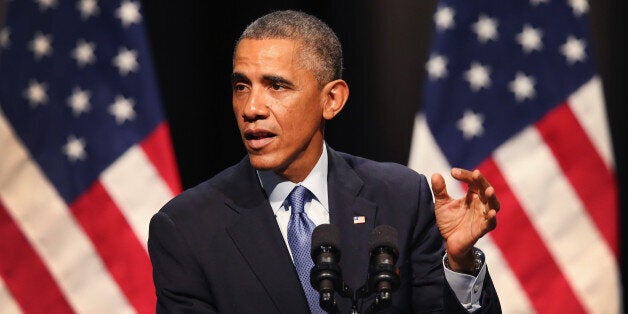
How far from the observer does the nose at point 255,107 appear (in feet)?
7.34

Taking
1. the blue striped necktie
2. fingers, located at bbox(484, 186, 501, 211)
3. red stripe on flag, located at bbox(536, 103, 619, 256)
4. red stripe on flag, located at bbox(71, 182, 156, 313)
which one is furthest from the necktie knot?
red stripe on flag, located at bbox(536, 103, 619, 256)

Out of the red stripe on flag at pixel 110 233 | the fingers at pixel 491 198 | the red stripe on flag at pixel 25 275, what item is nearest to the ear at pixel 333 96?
the fingers at pixel 491 198

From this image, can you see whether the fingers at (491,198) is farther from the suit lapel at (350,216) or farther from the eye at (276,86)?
the eye at (276,86)

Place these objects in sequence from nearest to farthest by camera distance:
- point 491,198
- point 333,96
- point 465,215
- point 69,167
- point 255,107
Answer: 1. point 491,198
2. point 465,215
3. point 255,107
4. point 333,96
5. point 69,167

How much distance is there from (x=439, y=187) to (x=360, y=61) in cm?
135

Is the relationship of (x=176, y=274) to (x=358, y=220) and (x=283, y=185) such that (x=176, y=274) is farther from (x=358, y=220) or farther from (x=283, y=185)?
(x=358, y=220)

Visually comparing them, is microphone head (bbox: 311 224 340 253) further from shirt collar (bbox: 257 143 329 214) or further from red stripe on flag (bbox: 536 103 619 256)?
red stripe on flag (bbox: 536 103 619 256)

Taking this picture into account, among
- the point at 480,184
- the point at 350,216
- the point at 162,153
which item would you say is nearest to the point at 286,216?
the point at 350,216

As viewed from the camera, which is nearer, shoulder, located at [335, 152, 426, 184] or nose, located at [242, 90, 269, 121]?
nose, located at [242, 90, 269, 121]

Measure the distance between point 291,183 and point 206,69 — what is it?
1100 mm

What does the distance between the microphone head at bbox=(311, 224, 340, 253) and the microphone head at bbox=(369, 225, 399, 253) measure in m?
0.07

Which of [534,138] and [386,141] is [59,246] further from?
[534,138]

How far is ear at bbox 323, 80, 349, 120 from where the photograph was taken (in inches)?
96.0

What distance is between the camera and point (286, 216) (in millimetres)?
2398
